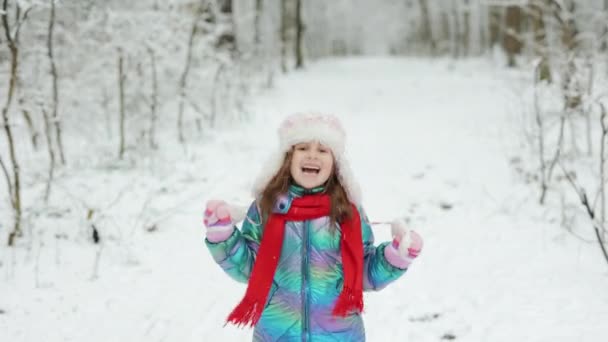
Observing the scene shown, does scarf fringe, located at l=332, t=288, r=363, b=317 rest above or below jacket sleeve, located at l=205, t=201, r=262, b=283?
below

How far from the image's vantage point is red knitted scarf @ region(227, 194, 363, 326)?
208cm

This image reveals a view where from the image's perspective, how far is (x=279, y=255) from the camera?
83.2 inches

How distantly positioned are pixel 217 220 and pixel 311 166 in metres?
0.45

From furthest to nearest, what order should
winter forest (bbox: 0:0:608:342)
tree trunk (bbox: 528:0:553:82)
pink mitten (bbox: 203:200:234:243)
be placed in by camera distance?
tree trunk (bbox: 528:0:553:82), winter forest (bbox: 0:0:608:342), pink mitten (bbox: 203:200:234:243)

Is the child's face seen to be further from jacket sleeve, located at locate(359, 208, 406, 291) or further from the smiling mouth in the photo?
jacket sleeve, located at locate(359, 208, 406, 291)

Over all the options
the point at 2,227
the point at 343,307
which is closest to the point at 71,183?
the point at 2,227

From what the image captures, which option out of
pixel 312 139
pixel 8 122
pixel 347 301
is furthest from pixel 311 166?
pixel 8 122

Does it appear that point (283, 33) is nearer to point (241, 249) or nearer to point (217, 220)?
point (241, 249)

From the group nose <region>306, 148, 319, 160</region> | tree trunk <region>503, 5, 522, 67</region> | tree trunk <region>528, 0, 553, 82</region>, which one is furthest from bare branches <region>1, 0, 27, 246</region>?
tree trunk <region>503, 5, 522, 67</region>

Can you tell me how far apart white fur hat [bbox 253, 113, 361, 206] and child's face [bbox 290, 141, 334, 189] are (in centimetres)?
5

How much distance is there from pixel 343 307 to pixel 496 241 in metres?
3.53

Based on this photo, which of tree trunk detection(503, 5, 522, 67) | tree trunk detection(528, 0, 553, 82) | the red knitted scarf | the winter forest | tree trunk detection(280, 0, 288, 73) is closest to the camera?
the red knitted scarf

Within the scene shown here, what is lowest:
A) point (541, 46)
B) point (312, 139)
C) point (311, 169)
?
point (311, 169)

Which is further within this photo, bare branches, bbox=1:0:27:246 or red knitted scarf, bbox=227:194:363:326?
bare branches, bbox=1:0:27:246
